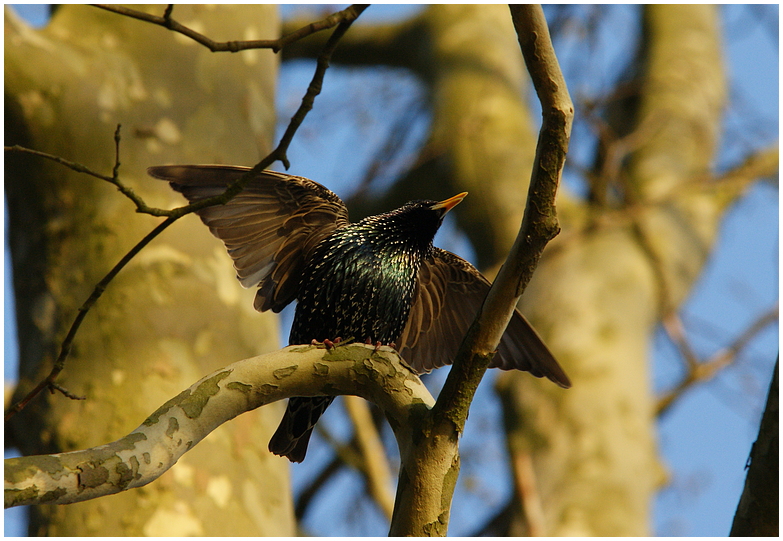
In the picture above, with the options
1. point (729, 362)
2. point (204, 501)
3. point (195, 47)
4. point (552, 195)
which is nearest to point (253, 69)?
point (195, 47)

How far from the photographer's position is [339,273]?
345 cm

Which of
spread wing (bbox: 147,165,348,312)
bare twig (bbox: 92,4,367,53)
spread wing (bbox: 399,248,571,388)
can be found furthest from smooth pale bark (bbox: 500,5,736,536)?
bare twig (bbox: 92,4,367,53)

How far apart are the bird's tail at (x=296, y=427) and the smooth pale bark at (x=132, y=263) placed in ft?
0.43

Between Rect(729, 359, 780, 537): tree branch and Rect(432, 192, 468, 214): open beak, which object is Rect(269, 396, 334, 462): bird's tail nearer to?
Rect(432, 192, 468, 214): open beak

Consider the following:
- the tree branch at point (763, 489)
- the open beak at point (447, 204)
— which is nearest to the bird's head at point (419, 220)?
the open beak at point (447, 204)

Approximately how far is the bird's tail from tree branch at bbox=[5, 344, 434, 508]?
1.08 metres

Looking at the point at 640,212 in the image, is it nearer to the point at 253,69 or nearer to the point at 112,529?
the point at 253,69

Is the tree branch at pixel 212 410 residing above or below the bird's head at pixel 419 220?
below

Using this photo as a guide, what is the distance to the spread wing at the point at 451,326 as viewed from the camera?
3486mm

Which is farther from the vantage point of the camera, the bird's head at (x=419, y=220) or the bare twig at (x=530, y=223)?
the bird's head at (x=419, y=220)

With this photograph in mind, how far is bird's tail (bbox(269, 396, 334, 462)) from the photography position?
3.32m

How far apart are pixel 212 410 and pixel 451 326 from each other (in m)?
1.83

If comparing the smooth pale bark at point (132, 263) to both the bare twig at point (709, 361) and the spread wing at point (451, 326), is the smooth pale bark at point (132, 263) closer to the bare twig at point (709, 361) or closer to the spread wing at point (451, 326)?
the spread wing at point (451, 326)

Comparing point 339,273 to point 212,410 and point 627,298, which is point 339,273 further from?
point 627,298
